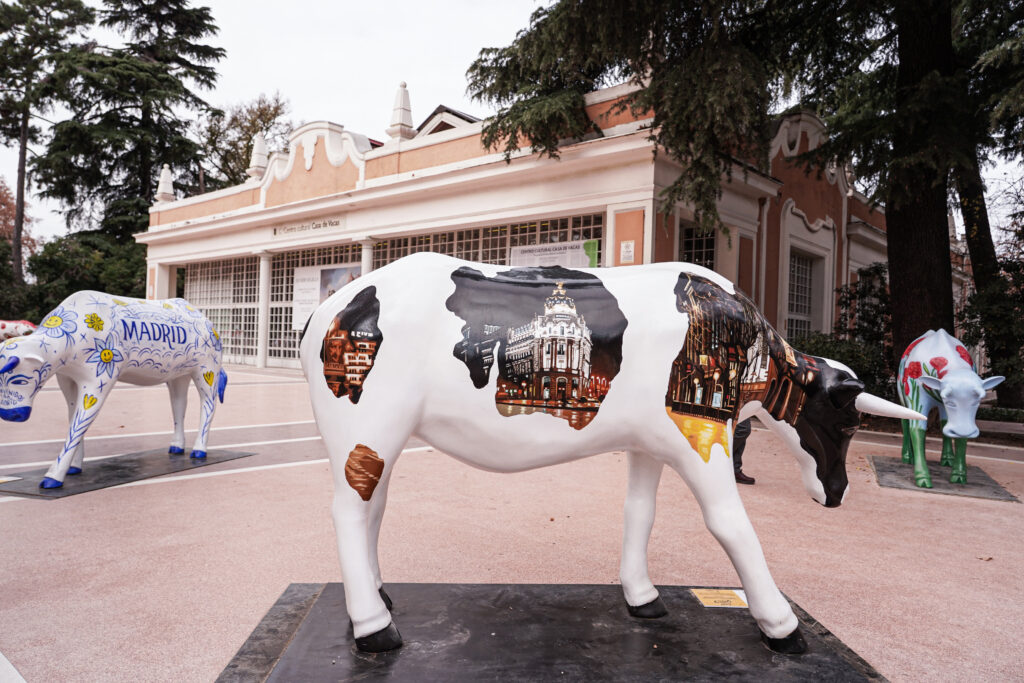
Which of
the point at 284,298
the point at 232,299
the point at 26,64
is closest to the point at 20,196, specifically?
the point at 26,64

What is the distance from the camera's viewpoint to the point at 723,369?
7.00ft

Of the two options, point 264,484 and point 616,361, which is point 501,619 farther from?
point 264,484

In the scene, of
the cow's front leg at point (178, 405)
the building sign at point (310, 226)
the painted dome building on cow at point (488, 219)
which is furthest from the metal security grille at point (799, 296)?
the cow's front leg at point (178, 405)

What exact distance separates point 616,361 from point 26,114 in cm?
3305

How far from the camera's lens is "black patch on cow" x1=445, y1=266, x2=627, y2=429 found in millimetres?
2076

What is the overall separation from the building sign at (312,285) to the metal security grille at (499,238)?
5.43 feet

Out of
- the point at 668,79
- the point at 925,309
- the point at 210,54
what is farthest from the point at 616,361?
the point at 210,54

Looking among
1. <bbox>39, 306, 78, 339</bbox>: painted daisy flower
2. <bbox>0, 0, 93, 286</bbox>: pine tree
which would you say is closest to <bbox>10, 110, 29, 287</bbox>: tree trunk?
<bbox>0, 0, 93, 286</bbox>: pine tree

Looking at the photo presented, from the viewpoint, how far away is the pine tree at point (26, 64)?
25719 mm

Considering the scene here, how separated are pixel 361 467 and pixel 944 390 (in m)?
5.23

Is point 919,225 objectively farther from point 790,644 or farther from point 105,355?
point 105,355

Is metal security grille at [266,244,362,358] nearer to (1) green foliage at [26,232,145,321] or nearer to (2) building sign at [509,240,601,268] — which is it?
(2) building sign at [509,240,601,268]

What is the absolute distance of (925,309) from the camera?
892 centimetres

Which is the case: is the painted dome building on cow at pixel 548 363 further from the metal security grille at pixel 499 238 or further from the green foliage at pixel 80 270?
the green foliage at pixel 80 270
